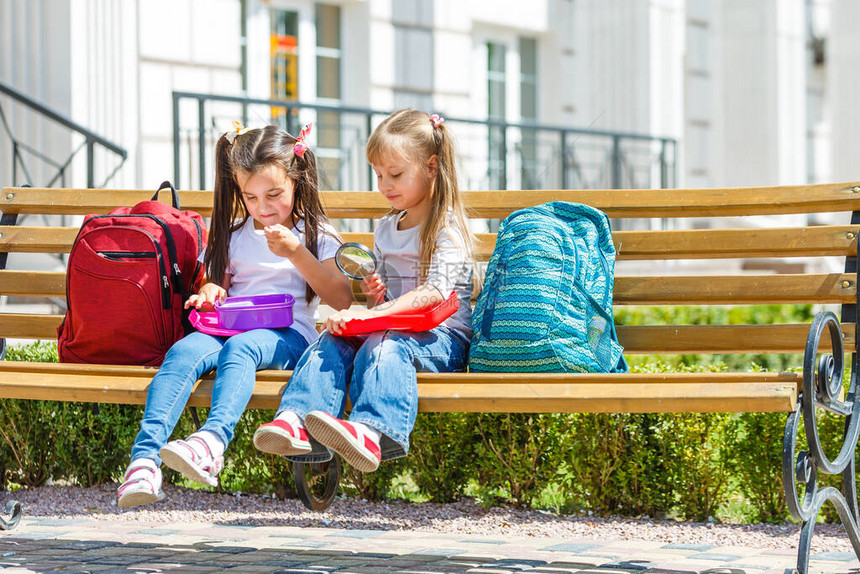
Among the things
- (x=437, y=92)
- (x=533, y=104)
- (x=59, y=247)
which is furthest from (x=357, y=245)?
(x=533, y=104)

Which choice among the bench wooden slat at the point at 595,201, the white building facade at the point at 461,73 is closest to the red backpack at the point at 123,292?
the bench wooden slat at the point at 595,201

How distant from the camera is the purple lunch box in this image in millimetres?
3334

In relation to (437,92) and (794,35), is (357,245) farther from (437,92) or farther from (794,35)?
(794,35)

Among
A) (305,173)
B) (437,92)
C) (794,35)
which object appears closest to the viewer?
(305,173)

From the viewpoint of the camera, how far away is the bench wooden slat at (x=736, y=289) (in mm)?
3475

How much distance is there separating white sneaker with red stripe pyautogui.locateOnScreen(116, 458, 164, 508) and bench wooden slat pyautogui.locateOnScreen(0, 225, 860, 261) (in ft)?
4.51

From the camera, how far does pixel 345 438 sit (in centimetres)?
277

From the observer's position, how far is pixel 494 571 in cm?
327

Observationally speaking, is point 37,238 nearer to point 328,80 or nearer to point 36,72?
point 36,72

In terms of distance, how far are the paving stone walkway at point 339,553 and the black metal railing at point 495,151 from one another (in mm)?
4327

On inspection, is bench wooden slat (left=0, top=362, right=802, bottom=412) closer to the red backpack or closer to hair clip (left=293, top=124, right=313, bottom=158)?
the red backpack

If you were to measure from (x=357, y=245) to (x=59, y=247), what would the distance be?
54.6 inches

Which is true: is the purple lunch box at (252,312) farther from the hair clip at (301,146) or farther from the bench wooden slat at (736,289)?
Answer: the bench wooden slat at (736,289)

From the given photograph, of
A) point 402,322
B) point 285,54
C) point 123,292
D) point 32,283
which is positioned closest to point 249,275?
point 123,292
